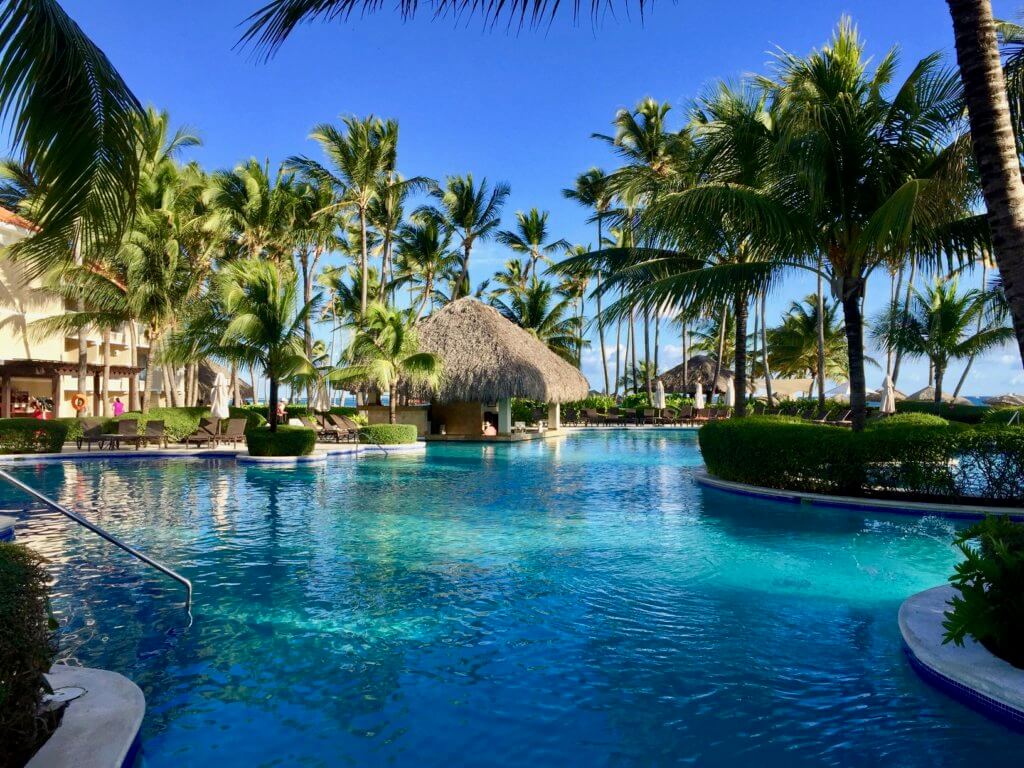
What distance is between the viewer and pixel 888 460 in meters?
9.35

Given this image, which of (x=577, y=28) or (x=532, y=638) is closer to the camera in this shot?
(x=577, y=28)

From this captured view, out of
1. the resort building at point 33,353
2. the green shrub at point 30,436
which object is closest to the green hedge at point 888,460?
the green shrub at point 30,436

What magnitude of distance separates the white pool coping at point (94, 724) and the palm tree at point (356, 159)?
23418 mm

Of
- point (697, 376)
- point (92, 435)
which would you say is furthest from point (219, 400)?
point (697, 376)

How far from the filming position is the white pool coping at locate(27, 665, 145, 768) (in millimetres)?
2637

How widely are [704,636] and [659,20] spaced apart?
384cm

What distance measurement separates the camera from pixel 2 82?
3.45 m

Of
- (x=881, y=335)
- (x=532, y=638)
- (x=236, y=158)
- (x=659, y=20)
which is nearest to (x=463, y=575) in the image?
(x=532, y=638)

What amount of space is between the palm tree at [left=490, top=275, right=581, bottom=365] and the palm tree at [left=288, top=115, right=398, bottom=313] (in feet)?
32.7

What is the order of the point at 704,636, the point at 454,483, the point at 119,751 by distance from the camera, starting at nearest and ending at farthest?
the point at 119,751 → the point at 704,636 → the point at 454,483

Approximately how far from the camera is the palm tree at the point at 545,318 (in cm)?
A: 3519

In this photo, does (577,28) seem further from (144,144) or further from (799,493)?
(799,493)

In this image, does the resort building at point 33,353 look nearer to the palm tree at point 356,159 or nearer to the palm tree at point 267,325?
the palm tree at point 267,325

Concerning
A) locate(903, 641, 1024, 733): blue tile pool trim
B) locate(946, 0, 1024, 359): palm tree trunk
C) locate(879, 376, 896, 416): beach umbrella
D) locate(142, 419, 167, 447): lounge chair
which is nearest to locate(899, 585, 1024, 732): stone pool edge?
locate(903, 641, 1024, 733): blue tile pool trim
